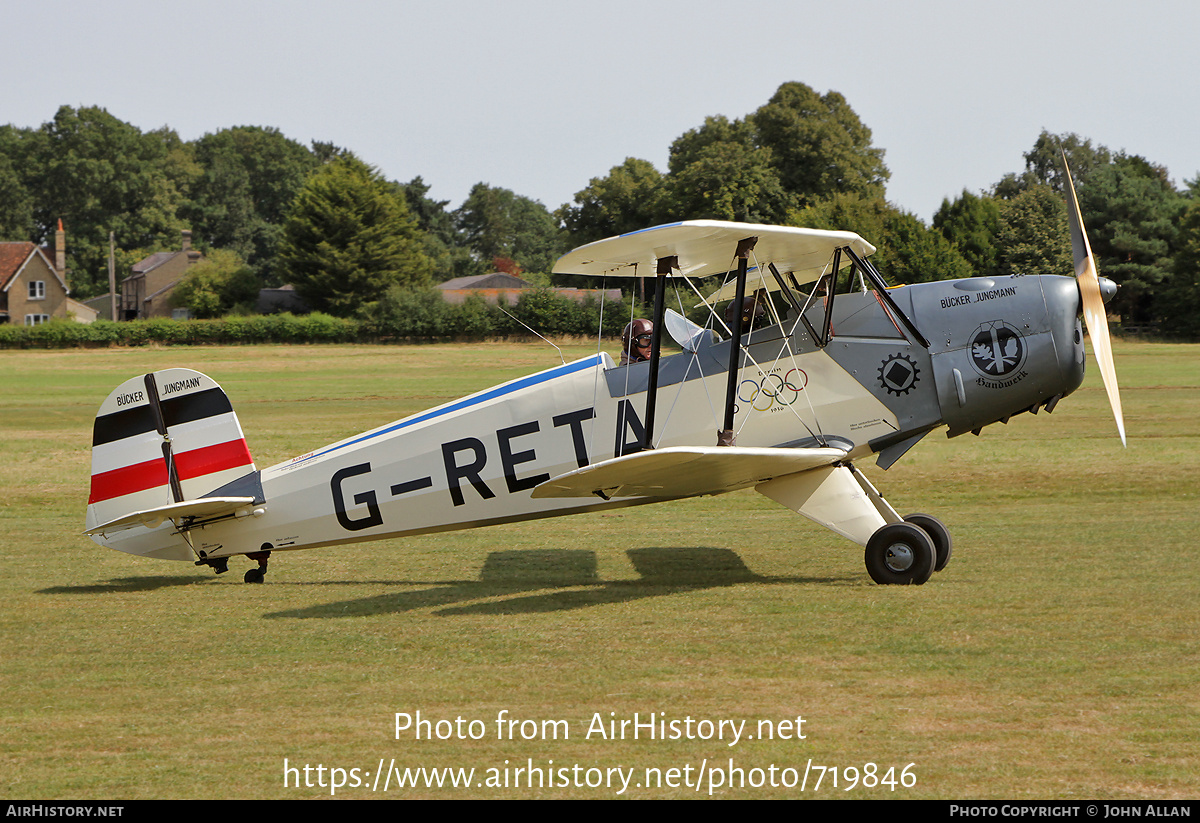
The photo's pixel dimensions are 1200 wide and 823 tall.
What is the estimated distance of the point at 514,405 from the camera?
29.7 feet

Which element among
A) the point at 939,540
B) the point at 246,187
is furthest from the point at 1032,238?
the point at 246,187

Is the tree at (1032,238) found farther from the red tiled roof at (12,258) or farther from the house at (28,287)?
the red tiled roof at (12,258)

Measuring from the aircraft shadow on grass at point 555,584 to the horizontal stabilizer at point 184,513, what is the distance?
3.79 ft

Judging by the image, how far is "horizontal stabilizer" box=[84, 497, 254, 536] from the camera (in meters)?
8.59

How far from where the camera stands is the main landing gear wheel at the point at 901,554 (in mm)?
8414

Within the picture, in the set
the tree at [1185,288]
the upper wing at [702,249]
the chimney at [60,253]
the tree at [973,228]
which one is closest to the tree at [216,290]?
the chimney at [60,253]

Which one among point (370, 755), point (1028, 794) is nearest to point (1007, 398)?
point (1028, 794)

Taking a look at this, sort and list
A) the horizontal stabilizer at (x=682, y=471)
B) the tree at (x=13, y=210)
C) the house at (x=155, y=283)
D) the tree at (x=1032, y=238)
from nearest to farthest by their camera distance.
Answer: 1. the horizontal stabilizer at (x=682, y=471)
2. the tree at (x=1032, y=238)
3. the house at (x=155, y=283)
4. the tree at (x=13, y=210)

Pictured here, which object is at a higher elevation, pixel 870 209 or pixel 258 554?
pixel 870 209

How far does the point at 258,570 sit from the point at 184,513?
912 millimetres

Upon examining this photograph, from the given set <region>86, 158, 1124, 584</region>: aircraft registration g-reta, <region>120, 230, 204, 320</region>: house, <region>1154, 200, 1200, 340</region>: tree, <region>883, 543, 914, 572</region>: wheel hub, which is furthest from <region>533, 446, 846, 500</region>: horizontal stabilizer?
<region>120, 230, 204, 320</region>: house

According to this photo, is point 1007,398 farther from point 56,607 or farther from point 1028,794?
point 56,607

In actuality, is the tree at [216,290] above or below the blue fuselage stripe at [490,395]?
above

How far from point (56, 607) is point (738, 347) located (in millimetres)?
5783
